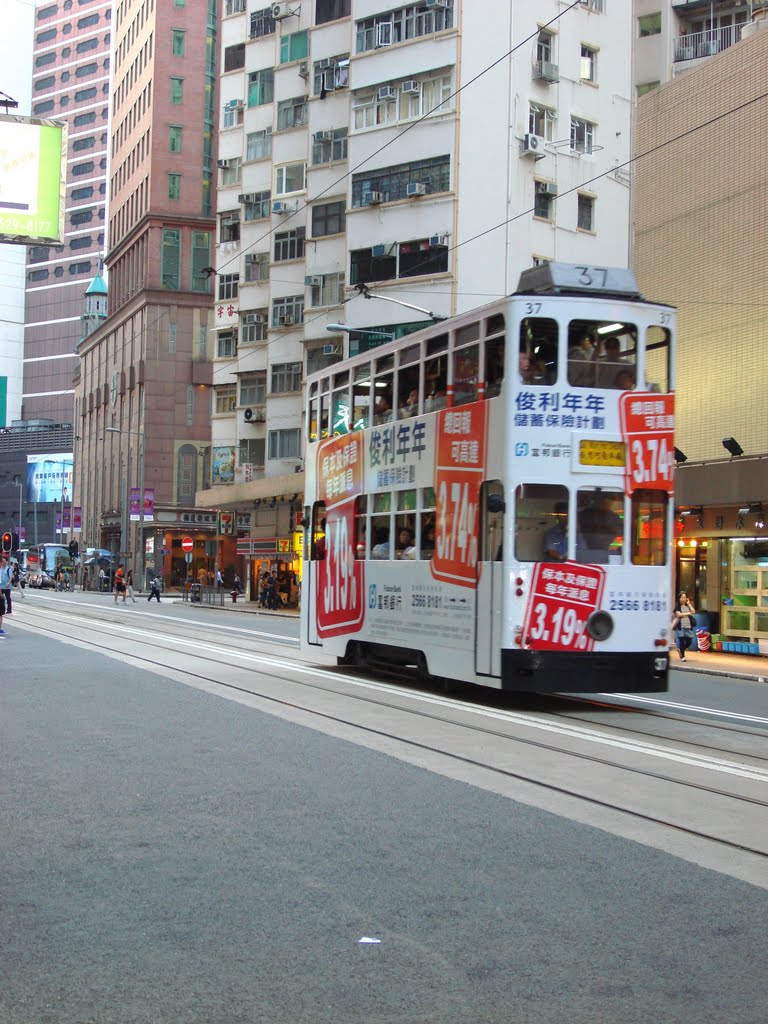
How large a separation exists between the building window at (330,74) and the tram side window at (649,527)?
37.5 meters

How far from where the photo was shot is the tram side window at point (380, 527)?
17734mm

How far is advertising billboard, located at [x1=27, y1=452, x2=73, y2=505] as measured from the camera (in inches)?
4941

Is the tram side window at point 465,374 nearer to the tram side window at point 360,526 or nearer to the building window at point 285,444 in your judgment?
the tram side window at point 360,526

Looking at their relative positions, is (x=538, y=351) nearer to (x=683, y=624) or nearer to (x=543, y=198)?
(x=683, y=624)

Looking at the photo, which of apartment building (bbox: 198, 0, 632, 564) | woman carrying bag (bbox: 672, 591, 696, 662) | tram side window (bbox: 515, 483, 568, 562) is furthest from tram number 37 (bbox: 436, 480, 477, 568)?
apartment building (bbox: 198, 0, 632, 564)

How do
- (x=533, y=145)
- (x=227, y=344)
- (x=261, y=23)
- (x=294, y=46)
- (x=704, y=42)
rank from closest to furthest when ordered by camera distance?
(x=533, y=145), (x=704, y=42), (x=294, y=46), (x=261, y=23), (x=227, y=344)

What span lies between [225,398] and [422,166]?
2074 cm

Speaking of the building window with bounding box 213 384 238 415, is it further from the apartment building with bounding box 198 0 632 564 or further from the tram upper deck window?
the tram upper deck window

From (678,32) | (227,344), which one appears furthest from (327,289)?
(678,32)

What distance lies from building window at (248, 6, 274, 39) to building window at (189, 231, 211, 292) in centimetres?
2649

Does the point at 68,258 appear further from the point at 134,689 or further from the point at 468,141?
the point at 134,689

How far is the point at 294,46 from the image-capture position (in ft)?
182

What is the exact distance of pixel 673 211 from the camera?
110ft

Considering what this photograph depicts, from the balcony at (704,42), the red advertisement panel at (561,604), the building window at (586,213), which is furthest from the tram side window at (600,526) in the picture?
the balcony at (704,42)
